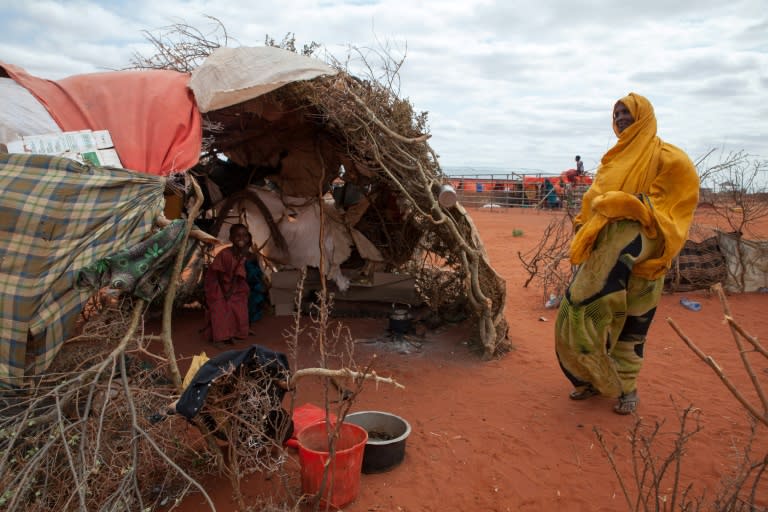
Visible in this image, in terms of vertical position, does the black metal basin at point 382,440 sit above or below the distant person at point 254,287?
below

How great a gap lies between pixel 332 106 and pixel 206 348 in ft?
9.72

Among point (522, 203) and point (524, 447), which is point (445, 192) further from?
point (522, 203)

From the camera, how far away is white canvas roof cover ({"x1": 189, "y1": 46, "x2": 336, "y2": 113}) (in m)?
4.19

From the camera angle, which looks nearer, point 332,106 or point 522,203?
point 332,106

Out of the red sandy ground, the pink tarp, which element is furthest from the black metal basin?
the pink tarp

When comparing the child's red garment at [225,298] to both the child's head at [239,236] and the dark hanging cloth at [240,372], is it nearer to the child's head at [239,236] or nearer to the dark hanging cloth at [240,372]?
the child's head at [239,236]

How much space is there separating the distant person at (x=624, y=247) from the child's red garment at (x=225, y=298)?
11.5 ft

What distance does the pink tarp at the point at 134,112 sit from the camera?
3746 mm

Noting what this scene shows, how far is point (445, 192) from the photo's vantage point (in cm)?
517

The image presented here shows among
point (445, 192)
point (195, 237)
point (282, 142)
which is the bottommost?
point (195, 237)

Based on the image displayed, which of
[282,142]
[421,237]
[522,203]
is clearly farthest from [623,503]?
[522,203]

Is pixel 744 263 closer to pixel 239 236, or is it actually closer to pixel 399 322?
pixel 399 322

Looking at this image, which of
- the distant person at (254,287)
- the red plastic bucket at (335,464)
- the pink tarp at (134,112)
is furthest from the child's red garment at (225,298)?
the red plastic bucket at (335,464)

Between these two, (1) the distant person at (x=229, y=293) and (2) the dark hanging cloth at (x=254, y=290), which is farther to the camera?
(2) the dark hanging cloth at (x=254, y=290)
